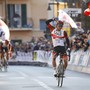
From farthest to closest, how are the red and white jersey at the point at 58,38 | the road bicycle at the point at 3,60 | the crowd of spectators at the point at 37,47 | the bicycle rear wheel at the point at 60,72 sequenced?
the crowd of spectators at the point at 37,47
the road bicycle at the point at 3,60
the red and white jersey at the point at 58,38
the bicycle rear wheel at the point at 60,72

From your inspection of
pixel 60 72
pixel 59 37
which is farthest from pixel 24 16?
pixel 60 72

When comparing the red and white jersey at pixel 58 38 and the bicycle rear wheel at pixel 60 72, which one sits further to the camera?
the red and white jersey at pixel 58 38

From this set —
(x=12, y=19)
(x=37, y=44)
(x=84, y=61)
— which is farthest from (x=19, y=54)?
(x=84, y=61)

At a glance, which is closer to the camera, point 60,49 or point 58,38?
point 60,49

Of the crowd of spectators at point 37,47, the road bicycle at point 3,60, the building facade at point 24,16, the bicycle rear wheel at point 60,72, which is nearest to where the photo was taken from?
the bicycle rear wheel at point 60,72

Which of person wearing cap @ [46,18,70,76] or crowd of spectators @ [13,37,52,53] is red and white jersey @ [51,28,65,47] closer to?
person wearing cap @ [46,18,70,76]

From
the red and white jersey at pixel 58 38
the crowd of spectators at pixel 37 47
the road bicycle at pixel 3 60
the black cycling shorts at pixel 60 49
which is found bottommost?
the crowd of spectators at pixel 37 47

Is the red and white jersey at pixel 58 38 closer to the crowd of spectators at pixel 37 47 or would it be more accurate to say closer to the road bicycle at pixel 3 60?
the road bicycle at pixel 3 60

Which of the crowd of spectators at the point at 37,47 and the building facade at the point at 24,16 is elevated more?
the building facade at the point at 24,16

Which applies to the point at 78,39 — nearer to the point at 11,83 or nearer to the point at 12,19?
the point at 11,83

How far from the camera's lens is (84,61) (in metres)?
28.6

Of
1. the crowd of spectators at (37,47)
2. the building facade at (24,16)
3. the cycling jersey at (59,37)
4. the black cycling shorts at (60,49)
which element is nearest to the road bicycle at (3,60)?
the cycling jersey at (59,37)

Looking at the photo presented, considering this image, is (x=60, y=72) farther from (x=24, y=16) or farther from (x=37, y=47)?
(x=24, y=16)

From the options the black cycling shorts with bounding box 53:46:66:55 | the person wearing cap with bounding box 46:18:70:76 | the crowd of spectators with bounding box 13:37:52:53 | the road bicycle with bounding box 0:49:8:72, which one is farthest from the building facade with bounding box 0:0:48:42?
the black cycling shorts with bounding box 53:46:66:55
